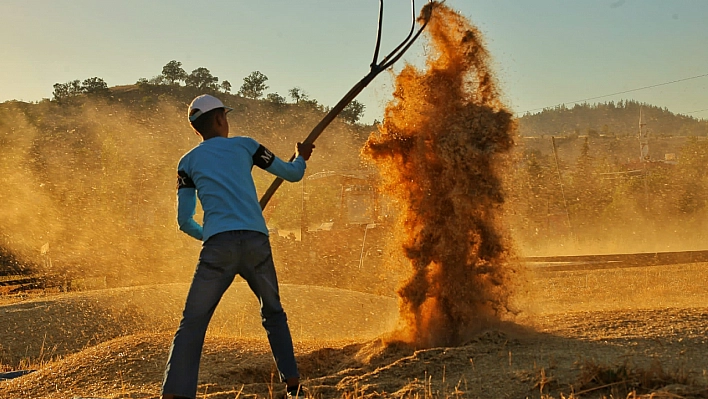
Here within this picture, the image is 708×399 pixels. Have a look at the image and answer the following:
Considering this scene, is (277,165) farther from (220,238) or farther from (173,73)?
(173,73)

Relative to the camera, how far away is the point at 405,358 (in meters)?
6.28

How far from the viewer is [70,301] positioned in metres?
13.1

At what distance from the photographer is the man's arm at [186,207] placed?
5.34 m

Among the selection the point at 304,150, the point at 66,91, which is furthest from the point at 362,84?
the point at 66,91

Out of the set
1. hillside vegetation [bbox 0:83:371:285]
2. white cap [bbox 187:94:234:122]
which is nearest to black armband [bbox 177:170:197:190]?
white cap [bbox 187:94:234:122]

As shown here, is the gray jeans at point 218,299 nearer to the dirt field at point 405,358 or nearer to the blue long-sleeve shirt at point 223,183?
the blue long-sleeve shirt at point 223,183

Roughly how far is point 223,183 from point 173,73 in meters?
105

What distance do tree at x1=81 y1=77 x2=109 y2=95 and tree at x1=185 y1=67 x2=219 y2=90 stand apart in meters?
12.2

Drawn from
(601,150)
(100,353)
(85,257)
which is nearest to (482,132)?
(100,353)

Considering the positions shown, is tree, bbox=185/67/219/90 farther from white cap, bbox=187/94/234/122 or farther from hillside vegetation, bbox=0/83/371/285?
white cap, bbox=187/94/234/122

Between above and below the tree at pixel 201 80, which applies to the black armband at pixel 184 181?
below

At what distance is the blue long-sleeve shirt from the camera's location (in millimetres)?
5125

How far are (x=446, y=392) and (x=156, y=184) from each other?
41.2 metres

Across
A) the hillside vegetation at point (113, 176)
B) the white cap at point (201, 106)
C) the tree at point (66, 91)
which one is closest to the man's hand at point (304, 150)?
the white cap at point (201, 106)
